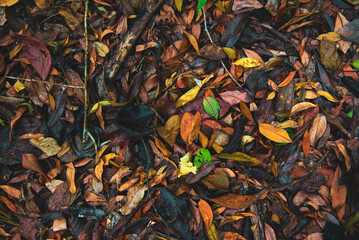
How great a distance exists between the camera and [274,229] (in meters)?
1.08

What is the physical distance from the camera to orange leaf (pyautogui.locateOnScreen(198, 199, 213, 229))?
3.43ft

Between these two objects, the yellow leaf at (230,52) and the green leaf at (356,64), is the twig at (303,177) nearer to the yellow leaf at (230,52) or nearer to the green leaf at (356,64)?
the green leaf at (356,64)

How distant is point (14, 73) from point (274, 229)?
63.8 inches

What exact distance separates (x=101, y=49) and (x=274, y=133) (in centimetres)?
101

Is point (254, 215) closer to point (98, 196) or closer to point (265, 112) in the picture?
point (265, 112)

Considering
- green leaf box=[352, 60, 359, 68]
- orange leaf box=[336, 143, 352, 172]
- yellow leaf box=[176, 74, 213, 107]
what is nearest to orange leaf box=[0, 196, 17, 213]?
yellow leaf box=[176, 74, 213, 107]

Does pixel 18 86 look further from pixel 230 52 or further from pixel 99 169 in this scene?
pixel 230 52

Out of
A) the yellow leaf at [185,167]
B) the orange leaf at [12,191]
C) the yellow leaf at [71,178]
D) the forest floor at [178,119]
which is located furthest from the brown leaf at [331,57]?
the orange leaf at [12,191]

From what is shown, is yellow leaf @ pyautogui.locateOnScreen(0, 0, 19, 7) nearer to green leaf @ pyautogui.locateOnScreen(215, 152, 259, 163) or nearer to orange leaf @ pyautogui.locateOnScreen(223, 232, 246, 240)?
green leaf @ pyautogui.locateOnScreen(215, 152, 259, 163)

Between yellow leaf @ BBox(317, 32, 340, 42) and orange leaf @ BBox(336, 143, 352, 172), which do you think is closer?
orange leaf @ BBox(336, 143, 352, 172)

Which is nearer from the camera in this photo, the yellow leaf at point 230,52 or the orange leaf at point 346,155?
the orange leaf at point 346,155

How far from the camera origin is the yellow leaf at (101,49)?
118 centimetres

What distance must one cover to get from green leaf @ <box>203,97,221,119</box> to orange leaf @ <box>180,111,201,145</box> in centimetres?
6

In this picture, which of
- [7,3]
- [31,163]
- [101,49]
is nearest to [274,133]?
[101,49]
